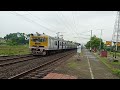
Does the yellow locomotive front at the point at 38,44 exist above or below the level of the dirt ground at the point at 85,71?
above

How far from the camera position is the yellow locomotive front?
2775cm

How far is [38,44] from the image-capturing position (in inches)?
1120

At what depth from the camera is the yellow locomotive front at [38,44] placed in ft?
91.0

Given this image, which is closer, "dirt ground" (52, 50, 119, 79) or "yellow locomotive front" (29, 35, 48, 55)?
"dirt ground" (52, 50, 119, 79)
